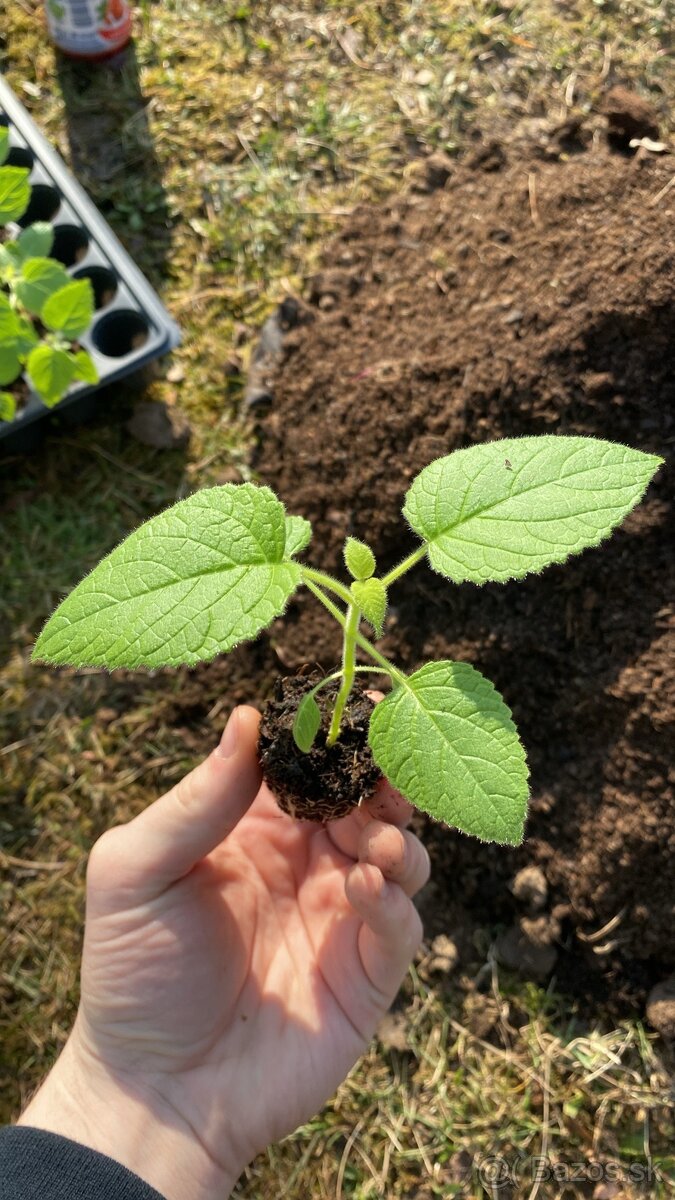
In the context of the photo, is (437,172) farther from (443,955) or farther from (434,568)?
(443,955)

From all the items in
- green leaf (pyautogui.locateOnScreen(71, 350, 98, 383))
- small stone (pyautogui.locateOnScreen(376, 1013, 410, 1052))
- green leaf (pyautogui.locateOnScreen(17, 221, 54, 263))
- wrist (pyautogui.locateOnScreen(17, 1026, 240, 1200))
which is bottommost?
small stone (pyautogui.locateOnScreen(376, 1013, 410, 1052))

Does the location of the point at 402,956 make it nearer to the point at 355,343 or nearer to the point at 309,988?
the point at 309,988

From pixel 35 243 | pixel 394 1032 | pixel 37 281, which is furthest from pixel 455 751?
pixel 35 243

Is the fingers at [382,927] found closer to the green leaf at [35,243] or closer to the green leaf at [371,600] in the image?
the green leaf at [371,600]

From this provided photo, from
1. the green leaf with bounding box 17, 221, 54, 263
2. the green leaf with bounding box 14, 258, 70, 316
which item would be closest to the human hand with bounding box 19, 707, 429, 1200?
the green leaf with bounding box 14, 258, 70, 316

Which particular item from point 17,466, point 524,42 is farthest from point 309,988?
point 524,42

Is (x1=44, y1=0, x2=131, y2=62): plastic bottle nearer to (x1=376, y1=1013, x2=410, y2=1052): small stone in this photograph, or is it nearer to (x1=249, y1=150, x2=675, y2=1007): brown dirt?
(x1=249, y1=150, x2=675, y2=1007): brown dirt

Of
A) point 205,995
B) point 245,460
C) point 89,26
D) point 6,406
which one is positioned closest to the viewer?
point 205,995
